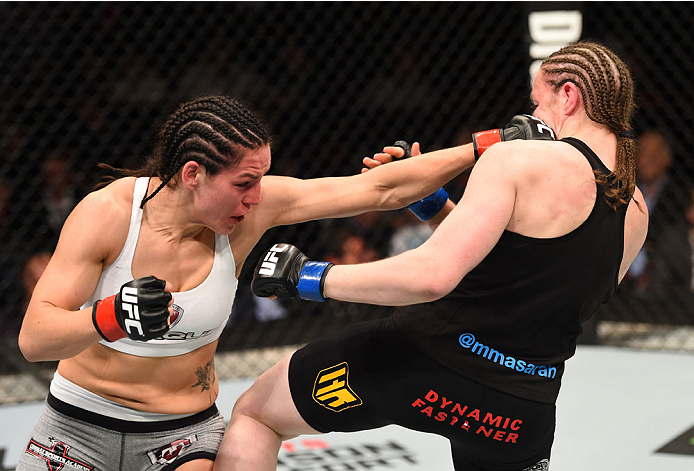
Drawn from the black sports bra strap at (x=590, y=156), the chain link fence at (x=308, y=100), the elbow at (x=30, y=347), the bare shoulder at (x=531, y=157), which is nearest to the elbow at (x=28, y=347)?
the elbow at (x=30, y=347)

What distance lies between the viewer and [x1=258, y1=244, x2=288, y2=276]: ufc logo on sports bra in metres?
1.41

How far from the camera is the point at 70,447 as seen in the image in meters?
1.57

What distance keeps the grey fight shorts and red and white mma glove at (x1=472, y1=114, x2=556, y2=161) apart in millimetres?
848

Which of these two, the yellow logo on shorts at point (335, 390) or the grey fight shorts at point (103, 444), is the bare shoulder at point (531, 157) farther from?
the grey fight shorts at point (103, 444)

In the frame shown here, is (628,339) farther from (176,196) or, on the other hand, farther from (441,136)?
(176,196)

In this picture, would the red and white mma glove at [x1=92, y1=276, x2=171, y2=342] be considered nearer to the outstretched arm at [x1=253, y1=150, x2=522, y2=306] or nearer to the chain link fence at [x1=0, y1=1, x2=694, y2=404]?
the outstretched arm at [x1=253, y1=150, x2=522, y2=306]

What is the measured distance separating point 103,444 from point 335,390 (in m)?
0.48

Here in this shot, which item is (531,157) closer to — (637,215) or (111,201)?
(637,215)

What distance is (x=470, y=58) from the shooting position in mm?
4609

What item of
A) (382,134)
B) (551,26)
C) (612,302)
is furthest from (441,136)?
(612,302)

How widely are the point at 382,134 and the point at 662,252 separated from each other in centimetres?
168

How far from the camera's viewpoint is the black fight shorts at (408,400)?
4.80ft

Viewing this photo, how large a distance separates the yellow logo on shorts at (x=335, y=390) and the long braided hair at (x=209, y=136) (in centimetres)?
45

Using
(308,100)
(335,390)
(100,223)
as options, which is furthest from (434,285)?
(308,100)
